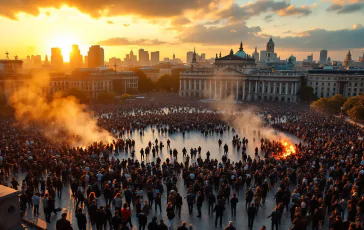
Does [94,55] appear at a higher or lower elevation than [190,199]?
higher

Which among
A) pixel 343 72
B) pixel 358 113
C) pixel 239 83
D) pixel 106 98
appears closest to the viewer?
pixel 358 113

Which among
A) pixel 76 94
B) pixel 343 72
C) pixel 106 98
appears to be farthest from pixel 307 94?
pixel 76 94

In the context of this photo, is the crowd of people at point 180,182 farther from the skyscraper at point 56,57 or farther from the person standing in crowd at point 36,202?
the skyscraper at point 56,57

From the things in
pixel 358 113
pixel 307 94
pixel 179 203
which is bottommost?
pixel 179 203

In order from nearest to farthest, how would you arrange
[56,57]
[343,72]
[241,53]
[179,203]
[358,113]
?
[179,203] < [358,113] < [343,72] < [241,53] < [56,57]

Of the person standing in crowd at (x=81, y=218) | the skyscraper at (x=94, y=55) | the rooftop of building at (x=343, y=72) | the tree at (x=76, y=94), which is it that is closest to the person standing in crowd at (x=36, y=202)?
the person standing in crowd at (x=81, y=218)

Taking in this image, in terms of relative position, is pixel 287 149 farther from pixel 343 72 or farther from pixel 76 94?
pixel 343 72

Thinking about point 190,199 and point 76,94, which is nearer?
point 190,199
